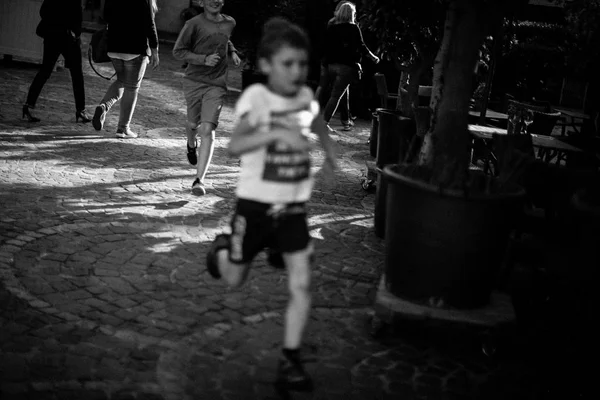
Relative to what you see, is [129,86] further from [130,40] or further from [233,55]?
[233,55]

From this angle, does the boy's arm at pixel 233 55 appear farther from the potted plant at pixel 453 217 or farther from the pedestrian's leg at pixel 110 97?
the potted plant at pixel 453 217

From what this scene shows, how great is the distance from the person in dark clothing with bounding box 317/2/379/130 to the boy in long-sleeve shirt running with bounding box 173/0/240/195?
4.37 metres

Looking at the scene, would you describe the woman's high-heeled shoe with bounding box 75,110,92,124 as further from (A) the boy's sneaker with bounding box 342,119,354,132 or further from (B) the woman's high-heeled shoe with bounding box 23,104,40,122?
(A) the boy's sneaker with bounding box 342,119,354,132

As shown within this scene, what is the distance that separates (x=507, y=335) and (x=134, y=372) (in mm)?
2128

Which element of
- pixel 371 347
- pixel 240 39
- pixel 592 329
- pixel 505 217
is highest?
pixel 240 39

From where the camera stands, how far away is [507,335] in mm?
4270

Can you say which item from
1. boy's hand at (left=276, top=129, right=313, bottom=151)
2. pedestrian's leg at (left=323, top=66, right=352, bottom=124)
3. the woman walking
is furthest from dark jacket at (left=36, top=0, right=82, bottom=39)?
boy's hand at (left=276, top=129, right=313, bottom=151)

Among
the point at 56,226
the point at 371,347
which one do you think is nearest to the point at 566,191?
the point at 371,347

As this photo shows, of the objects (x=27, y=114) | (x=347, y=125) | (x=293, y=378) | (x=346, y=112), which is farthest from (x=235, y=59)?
(x=346, y=112)

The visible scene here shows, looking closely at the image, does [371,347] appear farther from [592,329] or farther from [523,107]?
[523,107]

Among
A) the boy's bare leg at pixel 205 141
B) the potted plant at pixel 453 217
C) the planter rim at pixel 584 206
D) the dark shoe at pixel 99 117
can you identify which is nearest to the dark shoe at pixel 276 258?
the potted plant at pixel 453 217

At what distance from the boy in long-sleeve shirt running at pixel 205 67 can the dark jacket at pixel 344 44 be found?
4.37 meters

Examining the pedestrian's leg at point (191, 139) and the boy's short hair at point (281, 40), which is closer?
the boy's short hair at point (281, 40)

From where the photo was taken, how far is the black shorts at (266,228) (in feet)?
11.5
